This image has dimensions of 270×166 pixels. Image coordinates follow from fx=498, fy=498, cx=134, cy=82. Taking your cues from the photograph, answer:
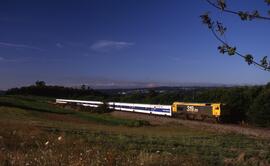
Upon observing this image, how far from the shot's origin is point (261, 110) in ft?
160

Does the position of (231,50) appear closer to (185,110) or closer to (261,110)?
(261,110)

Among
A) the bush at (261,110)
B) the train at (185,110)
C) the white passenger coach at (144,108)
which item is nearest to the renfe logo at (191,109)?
the train at (185,110)

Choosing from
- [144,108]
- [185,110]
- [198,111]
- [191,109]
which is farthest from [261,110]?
[144,108]

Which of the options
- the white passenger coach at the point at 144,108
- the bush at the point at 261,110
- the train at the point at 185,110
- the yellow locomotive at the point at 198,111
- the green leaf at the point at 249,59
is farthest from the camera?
the white passenger coach at the point at 144,108

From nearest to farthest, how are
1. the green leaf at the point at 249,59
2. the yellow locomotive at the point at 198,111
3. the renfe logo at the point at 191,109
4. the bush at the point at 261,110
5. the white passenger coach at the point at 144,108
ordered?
the green leaf at the point at 249,59
the bush at the point at 261,110
the yellow locomotive at the point at 198,111
the renfe logo at the point at 191,109
the white passenger coach at the point at 144,108

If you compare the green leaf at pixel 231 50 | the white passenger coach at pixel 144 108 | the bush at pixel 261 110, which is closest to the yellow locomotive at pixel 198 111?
the white passenger coach at pixel 144 108

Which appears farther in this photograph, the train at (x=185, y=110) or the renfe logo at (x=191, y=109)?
the renfe logo at (x=191, y=109)

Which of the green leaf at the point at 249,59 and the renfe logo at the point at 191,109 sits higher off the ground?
the green leaf at the point at 249,59

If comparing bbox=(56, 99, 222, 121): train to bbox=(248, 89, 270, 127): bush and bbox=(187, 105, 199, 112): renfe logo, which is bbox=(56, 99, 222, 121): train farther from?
bbox=(248, 89, 270, 127): bush

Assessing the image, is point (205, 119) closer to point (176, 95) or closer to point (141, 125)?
point (141, 125)

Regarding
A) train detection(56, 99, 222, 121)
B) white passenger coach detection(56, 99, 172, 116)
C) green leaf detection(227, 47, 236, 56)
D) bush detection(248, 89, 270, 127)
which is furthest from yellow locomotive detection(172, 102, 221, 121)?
green leaf detection(227, 47, 236, 56)

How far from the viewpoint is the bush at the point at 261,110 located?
4831cm

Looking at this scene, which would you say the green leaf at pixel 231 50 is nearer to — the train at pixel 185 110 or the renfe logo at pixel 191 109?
the train at pixel 185 110

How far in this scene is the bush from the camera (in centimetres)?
4831
